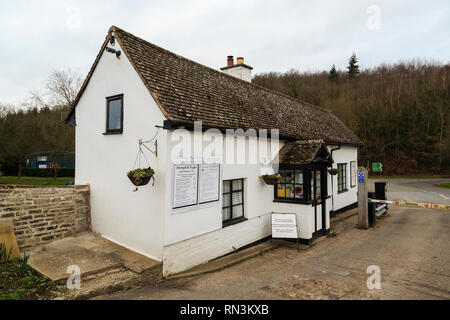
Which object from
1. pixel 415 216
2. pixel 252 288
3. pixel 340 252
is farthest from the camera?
pixel 415 216

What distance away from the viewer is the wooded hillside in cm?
3688

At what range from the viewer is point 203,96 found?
8.38 m

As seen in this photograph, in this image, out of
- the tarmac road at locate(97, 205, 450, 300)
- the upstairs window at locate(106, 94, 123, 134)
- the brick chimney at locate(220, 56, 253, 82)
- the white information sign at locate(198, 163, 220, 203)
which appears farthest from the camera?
the brick chimney at locate(220, 56, 253, 82)

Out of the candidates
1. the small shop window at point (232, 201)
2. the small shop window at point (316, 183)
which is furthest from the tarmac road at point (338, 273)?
the small shop window at point (316, 183)

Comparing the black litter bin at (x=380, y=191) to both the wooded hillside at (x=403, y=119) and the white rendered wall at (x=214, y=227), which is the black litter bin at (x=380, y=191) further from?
the wooded hillside at (x=403, y=119)

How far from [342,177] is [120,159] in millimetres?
12503

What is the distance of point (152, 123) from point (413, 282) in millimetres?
7301

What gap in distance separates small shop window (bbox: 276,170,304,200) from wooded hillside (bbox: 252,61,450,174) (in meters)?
34.3

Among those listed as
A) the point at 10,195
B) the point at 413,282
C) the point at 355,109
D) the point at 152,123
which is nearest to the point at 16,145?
the point at 10,195

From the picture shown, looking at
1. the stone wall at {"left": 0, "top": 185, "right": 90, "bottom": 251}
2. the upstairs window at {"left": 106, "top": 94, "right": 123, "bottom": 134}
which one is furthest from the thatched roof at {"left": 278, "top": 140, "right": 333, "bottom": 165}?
the stone wall at {"left": 0, "top": 185, "right": 90, "bottom": 251}

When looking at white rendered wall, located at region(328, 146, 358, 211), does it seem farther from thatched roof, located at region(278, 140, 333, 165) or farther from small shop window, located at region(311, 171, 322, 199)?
thatched roof, located at region(278, 140, 333, 165)

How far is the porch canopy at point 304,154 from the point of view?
9164 millimetres
